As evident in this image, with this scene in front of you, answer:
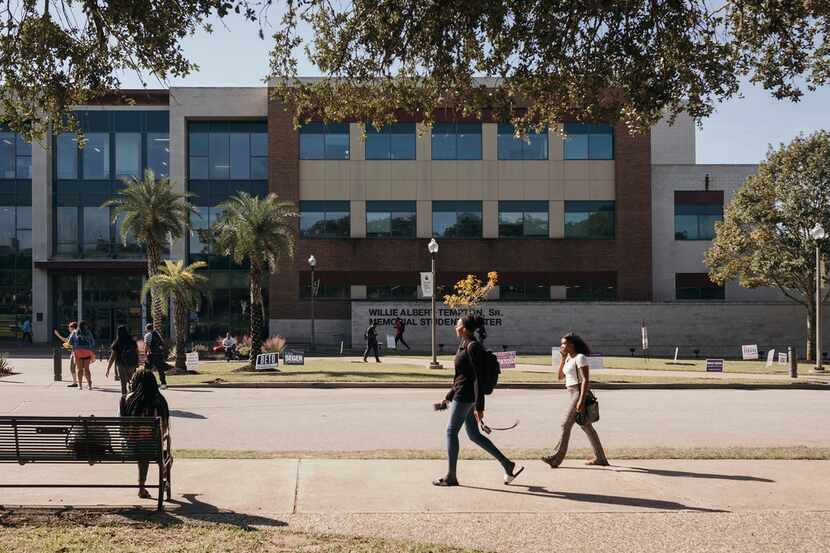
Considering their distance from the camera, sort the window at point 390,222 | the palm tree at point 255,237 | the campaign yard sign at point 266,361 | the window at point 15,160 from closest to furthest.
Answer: the campaign yard sign at point 266,361, the palm tree at point 255,237, the window at point 390,222, the window at point 15,160

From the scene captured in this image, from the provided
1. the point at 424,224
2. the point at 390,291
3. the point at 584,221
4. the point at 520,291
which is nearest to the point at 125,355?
the point at 390,291

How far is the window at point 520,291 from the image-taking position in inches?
1788

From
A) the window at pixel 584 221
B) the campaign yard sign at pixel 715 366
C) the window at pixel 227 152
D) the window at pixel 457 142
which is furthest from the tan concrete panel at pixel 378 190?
the campaign yard sign at pixel 715 366

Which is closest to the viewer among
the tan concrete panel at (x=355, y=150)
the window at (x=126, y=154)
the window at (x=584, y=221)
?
the tan concrete panel at (x=355, y=150)

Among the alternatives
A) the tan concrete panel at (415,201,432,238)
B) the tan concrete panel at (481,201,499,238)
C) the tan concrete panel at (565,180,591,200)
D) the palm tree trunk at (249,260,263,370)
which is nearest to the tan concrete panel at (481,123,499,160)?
the tan concrete panel at (481,201,499,238)

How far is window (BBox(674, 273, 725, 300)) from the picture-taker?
1823 inches

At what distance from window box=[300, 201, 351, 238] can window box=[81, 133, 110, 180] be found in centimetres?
1304

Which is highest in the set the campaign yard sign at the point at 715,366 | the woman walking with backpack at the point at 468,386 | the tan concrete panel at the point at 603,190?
the tan concrete panel at the point at 603,190

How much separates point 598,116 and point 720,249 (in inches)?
1175

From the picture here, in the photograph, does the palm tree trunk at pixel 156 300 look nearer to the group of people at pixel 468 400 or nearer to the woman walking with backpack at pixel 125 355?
the woman walking with backpack at pixel 125 355

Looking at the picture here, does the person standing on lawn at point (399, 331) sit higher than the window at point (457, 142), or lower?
lower

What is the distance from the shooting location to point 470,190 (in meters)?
45.9

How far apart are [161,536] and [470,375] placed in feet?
11.7

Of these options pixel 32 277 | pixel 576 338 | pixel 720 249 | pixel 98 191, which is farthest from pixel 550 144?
pixel 576 338
